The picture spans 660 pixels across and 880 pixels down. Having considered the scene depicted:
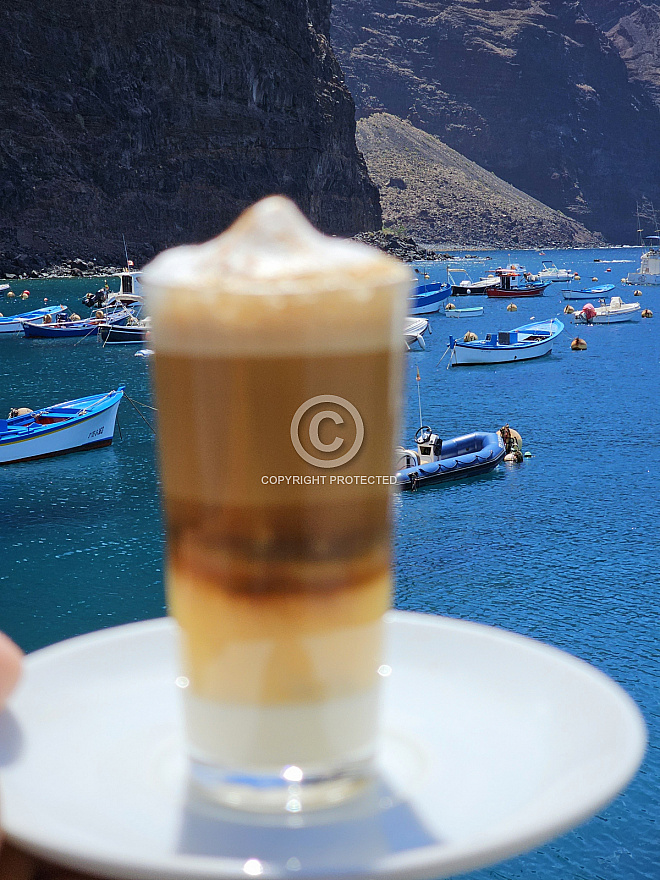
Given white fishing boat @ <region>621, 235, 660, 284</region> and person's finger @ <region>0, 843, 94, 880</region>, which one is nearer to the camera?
person's finger @ <region>0, 843, 94, 880</region>

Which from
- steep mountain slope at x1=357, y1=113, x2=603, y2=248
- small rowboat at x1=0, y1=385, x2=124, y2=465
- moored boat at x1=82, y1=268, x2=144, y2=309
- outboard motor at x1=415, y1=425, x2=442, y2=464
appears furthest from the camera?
steep mountain slope at x1=357, y1=113, x2=603, y2=248

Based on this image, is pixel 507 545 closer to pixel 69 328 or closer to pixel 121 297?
pixel 121 297

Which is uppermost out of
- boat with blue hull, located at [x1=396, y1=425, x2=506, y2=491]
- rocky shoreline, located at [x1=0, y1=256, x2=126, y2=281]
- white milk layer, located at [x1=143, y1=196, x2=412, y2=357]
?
white milk layer, located at [x1=143, y1=196, x2=412, y2=357]

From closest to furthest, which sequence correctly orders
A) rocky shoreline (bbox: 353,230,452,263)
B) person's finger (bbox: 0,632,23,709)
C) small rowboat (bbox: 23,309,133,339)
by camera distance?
1. person's finger (bbox: 0,632,23,709)
2. small rowboat (bbox: 23,309,133,339)
3. rocky shoreline (bbox: 353,230,452,263)

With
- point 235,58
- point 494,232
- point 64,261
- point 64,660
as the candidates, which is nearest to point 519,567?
point 64,660

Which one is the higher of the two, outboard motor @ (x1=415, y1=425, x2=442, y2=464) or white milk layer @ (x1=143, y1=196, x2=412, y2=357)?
white milk layer @ (x1=143, y1=196, x2=412, y2=357)

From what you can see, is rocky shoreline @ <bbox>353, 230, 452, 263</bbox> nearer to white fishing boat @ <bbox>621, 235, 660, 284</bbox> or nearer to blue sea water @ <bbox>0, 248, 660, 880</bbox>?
white fishing boat @ <bbox>621, 235, 660, 284</bbox>

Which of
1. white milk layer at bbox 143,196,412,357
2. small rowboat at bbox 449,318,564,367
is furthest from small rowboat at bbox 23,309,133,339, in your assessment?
white milk layer at bbox 143,196,412,357
